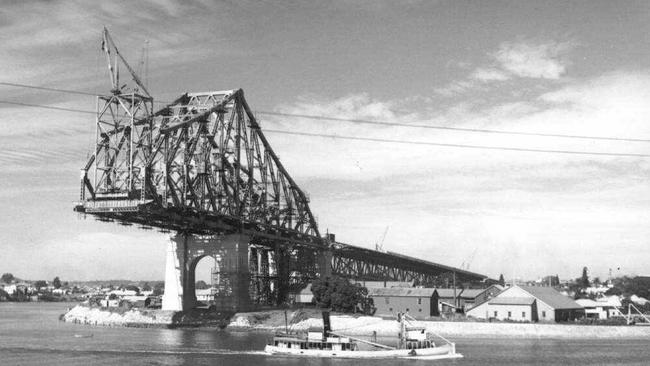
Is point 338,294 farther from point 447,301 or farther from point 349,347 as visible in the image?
point 349,347

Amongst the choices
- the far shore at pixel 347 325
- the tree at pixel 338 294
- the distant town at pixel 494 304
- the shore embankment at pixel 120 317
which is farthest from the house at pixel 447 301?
the shore embankment at pixel 120 317

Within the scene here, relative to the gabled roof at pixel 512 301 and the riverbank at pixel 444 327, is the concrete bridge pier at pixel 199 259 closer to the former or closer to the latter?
the riverbank at pixel 444 327

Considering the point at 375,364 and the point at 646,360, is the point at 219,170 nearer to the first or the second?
the point at 375,364

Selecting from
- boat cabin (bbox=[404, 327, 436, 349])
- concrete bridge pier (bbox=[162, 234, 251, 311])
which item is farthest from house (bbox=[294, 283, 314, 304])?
boat cabin (bbox=[404, 327, 436, 349])

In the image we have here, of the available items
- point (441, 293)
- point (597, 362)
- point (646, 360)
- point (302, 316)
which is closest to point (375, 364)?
point (597, 362)

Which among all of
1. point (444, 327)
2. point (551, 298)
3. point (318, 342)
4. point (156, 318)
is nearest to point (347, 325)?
point (444, 327)
